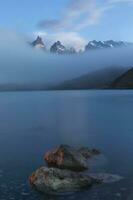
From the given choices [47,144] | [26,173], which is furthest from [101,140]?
[26,173]

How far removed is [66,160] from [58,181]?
904cm

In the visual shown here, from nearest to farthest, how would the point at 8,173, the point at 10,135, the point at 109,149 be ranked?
1. the point at 8,173
2. the point at 109,149
3. the point at 10,135

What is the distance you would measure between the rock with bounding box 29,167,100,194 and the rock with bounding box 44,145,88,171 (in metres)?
7.15

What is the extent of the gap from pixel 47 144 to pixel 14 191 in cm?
2612

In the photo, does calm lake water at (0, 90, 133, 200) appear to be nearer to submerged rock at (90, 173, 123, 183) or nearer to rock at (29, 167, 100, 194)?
submerged rock at (90, 173, 123, 183)

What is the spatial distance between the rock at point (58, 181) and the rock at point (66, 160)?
7.15 meters

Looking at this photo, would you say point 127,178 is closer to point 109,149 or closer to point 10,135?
point 109,149

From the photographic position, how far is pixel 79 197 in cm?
3170

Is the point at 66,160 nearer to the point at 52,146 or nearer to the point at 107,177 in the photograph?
the point at 107,177

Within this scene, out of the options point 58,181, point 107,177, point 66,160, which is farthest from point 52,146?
point 58,181

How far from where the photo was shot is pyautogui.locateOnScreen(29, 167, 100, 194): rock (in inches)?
1325

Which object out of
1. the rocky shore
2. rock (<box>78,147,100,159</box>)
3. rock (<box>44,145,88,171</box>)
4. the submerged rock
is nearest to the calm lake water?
the submerged rock

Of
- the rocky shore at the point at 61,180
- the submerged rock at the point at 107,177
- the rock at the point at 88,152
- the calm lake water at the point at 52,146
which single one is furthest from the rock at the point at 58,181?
the rock at the point at 88,152

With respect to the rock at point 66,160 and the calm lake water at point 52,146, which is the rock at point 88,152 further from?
the rock at point 66,160
